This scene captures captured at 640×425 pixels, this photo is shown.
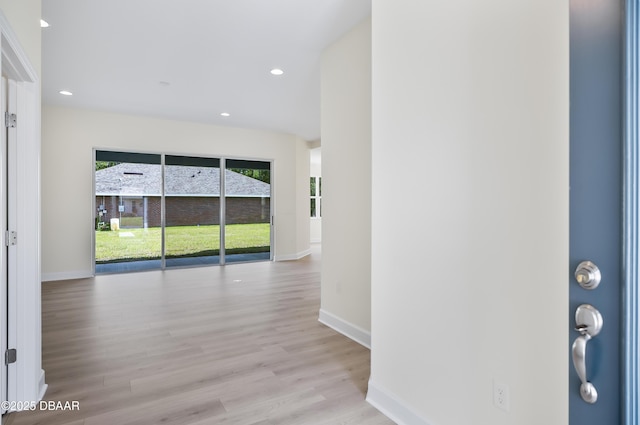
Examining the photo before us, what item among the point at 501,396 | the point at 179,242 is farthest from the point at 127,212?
the point at 501,396

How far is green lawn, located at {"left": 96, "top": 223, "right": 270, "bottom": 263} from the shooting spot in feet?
22.0

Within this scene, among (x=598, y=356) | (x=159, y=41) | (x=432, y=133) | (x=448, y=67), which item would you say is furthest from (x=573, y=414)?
(x=159, y=41)

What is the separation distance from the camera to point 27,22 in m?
2.08

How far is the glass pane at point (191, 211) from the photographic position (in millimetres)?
7227

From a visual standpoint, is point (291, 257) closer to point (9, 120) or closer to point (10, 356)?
point (10, 356)

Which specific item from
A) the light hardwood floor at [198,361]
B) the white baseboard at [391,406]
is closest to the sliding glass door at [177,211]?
A: the light hardwood floor at [198,361]

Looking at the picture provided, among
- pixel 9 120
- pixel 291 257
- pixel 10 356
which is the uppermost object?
pixel 9 120

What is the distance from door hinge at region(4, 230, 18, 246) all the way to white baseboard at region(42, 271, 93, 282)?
4.81 metres

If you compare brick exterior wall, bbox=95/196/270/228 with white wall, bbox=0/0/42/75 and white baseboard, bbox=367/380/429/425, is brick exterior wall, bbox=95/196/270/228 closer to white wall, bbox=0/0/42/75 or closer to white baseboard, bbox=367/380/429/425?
white wall, bbox=0/0/42/75

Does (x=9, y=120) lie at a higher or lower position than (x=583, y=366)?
higher

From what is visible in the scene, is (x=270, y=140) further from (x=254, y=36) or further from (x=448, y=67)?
(x=448, y=67)

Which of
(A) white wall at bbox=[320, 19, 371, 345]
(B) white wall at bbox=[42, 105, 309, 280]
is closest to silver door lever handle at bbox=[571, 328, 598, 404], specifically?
(A) white wall at bbox=[320, 19, 371, 345]

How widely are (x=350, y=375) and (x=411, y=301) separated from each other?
101 cm

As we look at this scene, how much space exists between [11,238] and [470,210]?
2.59 meters
